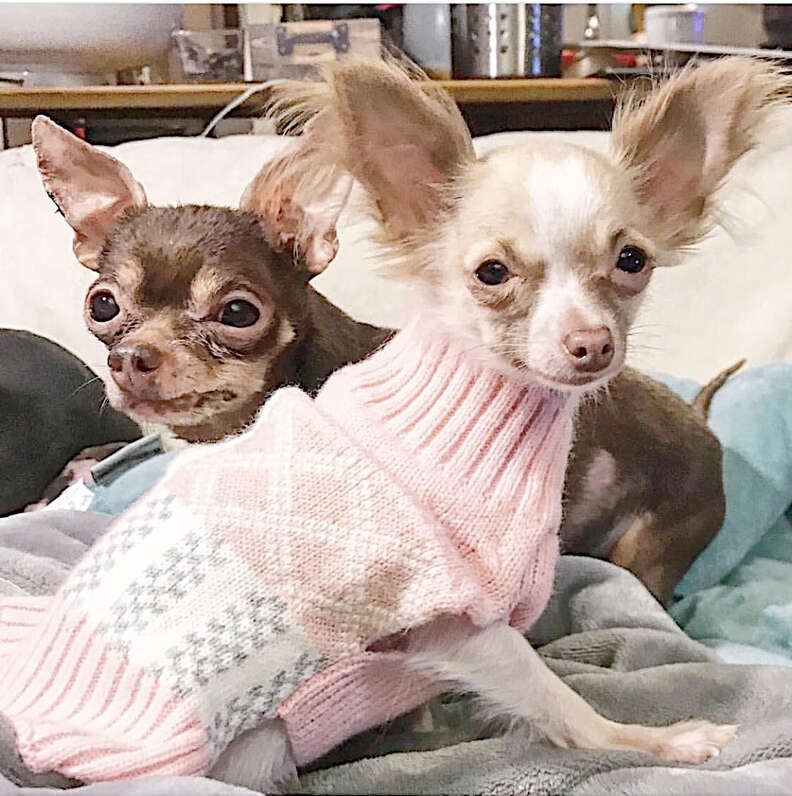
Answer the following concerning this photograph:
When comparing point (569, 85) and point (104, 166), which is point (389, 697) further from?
point (569, 85)

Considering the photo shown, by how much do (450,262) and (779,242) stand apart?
2.51 ft

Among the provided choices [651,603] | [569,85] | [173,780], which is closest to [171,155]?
[569,85]

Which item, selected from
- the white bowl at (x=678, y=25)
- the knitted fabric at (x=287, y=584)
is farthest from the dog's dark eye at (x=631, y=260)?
the white bowl at (x=678, y=25)

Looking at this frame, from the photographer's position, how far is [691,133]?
0.77 m

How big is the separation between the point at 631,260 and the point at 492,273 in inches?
3.6

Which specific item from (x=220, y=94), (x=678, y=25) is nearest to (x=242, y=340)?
(x=220, y=94)

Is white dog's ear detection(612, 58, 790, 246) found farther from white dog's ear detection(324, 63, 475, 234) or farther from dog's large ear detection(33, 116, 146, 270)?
dog's large ear detection(33, 116, 146, 270)

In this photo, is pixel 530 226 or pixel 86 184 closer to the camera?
pixel 530 226

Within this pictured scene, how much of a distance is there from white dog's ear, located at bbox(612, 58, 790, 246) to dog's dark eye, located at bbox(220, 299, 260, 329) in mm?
290

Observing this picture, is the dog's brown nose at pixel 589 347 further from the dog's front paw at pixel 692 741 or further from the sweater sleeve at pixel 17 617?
the sweater sleeve at pixel 17 617

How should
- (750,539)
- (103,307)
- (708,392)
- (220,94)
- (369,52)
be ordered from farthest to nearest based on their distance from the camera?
(220,94) → (369,52) → (708,392) → (750,539) → (103,307)

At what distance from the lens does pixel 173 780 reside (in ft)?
1.85

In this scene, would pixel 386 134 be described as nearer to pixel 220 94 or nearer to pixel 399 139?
pixel 399 139

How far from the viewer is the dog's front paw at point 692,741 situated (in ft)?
2.24
